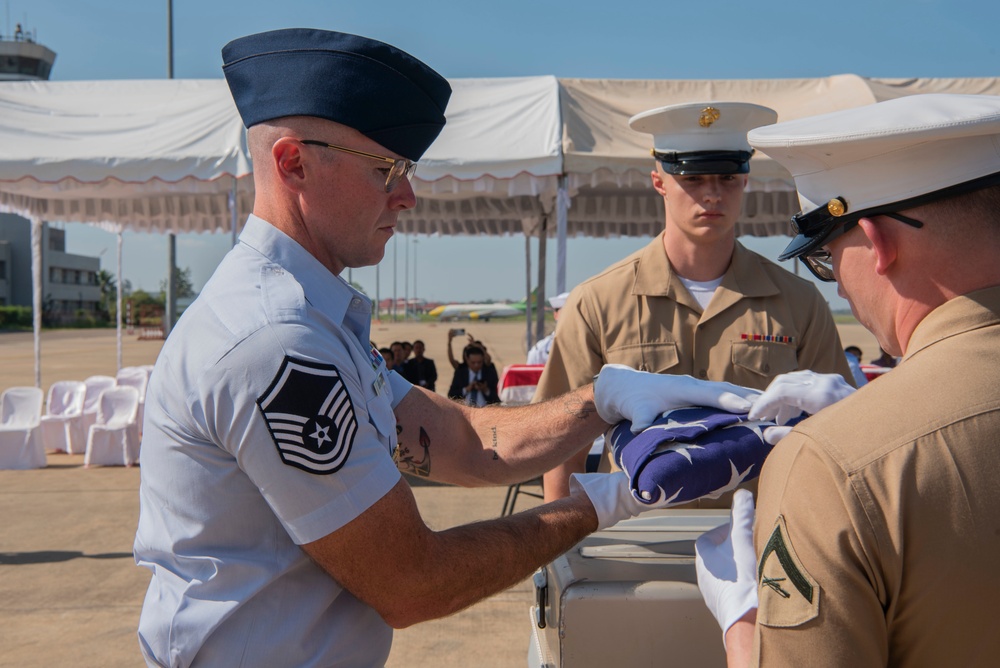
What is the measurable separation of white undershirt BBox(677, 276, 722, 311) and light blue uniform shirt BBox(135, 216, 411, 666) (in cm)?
162

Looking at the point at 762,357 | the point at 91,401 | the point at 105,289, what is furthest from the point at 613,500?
the point at 105,289

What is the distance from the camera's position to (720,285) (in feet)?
9.22

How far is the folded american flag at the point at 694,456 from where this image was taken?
1548 mm

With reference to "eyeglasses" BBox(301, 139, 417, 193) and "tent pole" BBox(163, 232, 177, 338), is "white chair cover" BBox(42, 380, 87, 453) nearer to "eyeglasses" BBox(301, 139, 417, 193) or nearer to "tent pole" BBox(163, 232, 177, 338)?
"tent pole" BBox(163, 232, 177, 338)

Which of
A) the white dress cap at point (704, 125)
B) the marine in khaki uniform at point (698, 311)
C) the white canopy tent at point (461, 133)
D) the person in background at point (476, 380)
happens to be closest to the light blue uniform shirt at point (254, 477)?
the marine in khaki uniform at point (698, 311)

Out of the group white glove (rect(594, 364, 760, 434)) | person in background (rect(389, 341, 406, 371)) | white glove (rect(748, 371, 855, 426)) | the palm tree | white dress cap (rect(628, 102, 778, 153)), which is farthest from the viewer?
the palm tree

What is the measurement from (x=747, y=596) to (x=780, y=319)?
1.57 meters

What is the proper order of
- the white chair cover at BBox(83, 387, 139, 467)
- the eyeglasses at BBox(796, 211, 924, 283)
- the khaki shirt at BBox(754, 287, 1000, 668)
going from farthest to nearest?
the white chair cover at BBox(83, 387, 139, 467)
the eyeglasses at BBox(796, 211, 924, 283)
the khaki shirt at BBox(754, 287, 1000, 668)

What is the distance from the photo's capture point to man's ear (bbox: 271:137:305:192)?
1.53 m

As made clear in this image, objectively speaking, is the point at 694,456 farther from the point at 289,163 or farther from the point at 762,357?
the point at 762,357

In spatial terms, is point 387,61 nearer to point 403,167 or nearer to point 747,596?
point 403,167

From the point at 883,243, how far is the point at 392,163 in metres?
0.90

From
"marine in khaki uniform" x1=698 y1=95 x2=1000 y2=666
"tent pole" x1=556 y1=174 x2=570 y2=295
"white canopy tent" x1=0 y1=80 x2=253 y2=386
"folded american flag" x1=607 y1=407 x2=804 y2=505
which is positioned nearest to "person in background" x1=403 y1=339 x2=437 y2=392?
"tent pole" x1=556 y1=174 x2=570 y2=295

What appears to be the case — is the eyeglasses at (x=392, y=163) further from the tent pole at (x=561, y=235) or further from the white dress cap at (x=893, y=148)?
the tent pole at (x=561, y=235)
